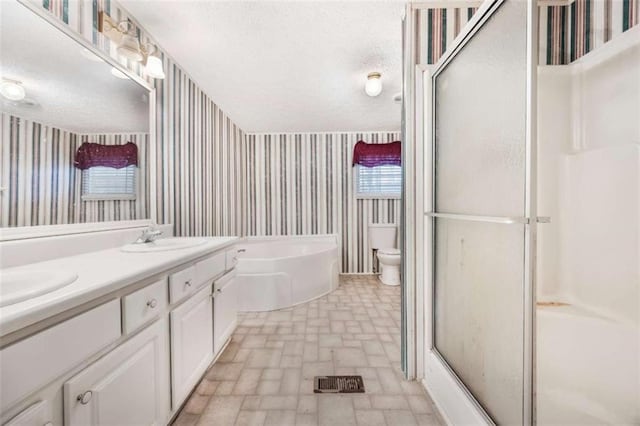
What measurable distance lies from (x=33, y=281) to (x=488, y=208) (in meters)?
1.66

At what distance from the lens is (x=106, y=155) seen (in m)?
1.48

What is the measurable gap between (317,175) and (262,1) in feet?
8.53

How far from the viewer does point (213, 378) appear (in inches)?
63.1

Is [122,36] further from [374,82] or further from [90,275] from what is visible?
[374,82]

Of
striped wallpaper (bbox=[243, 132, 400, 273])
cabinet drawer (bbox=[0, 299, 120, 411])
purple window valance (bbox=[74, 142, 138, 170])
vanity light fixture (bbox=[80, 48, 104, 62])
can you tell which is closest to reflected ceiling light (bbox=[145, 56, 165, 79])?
vanity light fixture (bbox=[80, 48, 104, 62])

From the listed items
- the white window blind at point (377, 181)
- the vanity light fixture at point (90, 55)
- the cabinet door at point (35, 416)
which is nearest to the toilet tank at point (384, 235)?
the white window blind at point (377, 181)

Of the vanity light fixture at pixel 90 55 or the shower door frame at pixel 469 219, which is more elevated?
the vanity light fixture at pixel 90 55

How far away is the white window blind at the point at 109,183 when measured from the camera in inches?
53.9

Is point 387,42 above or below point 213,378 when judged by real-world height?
above

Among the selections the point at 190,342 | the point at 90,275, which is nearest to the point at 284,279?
the point at 190,342

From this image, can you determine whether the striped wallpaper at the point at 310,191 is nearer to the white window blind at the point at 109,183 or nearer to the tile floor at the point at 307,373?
the tile floor at the point at 307,373

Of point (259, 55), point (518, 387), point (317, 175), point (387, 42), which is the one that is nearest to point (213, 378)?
point (518, 387)

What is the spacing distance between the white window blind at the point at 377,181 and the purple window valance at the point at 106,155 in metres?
2.94

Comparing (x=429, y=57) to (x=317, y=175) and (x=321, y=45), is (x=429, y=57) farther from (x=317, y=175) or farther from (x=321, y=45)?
(x=317, y=175)
